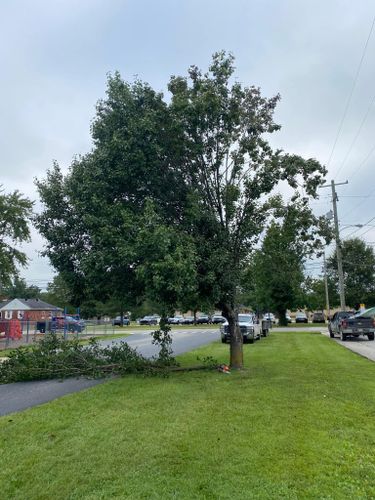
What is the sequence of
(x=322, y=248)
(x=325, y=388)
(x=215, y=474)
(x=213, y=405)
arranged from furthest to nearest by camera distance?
(x=322, y=248), (x=325, y=388), (x=213, y=405), (x=215, y=474)

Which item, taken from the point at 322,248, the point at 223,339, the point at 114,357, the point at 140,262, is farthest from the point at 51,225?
the point at 223,339

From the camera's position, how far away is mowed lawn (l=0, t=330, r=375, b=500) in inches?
189

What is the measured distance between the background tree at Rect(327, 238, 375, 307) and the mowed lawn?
173 ft

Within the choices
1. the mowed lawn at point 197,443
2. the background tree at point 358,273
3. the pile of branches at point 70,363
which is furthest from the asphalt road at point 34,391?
the background tree at point 358,273

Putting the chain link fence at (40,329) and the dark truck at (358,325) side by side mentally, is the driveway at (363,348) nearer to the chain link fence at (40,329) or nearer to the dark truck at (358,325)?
the dark truck at (358,325)

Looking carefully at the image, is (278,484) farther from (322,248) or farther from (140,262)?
(322,248)

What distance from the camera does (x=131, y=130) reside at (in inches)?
468

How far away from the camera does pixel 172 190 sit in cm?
1288

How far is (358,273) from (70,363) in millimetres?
54643

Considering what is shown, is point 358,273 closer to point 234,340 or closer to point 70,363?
point 234,340

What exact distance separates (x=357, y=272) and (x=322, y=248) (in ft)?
165

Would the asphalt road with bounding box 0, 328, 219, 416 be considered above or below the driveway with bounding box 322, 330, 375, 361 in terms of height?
above

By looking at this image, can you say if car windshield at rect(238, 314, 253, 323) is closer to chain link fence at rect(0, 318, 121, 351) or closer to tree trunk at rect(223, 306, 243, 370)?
chain link fence at rect(0, 318, 121, 351)

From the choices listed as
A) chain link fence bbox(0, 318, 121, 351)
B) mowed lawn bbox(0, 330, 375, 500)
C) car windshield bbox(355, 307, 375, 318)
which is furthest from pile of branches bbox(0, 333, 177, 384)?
car windshield bbox(355, 307, 375, 318)
